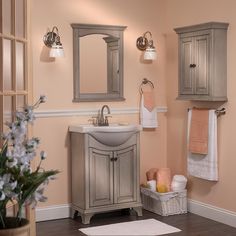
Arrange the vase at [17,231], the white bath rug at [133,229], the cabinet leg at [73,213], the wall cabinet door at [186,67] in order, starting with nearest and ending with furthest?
the vase at [17,231]
the white bath rug at [133,229]
the wall cabinet door at [186,67]
the cabinet leg at [73,213]

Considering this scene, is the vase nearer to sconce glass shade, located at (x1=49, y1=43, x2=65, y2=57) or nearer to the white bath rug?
the white bath rug

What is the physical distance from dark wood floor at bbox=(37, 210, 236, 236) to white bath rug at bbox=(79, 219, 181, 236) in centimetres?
9

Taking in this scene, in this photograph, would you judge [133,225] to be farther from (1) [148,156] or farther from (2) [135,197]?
(1) [148,156]

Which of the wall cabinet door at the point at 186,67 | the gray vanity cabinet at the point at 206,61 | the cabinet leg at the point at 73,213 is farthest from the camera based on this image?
the cabinet leg at the point at 73,213

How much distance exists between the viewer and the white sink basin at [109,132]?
16.1ft

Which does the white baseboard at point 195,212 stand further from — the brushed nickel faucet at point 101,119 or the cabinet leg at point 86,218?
the brushed nickel faucet at point 101,119

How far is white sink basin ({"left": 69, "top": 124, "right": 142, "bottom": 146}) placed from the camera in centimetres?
491

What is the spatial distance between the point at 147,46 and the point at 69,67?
0.93 meters

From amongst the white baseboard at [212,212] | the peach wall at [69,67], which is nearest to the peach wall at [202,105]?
the white baseboard at [212,212]

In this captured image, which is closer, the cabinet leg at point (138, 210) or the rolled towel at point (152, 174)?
the cabinet leg at point (138, 210)

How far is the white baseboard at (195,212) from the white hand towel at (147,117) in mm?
941

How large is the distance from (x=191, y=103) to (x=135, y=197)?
114cm

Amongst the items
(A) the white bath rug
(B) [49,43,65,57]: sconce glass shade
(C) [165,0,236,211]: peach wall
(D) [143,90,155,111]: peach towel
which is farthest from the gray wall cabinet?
(B) [49,43,65,57]: sconce glass shade

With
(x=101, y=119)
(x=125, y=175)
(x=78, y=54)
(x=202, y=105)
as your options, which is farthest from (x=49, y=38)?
(x=202, y=105)
